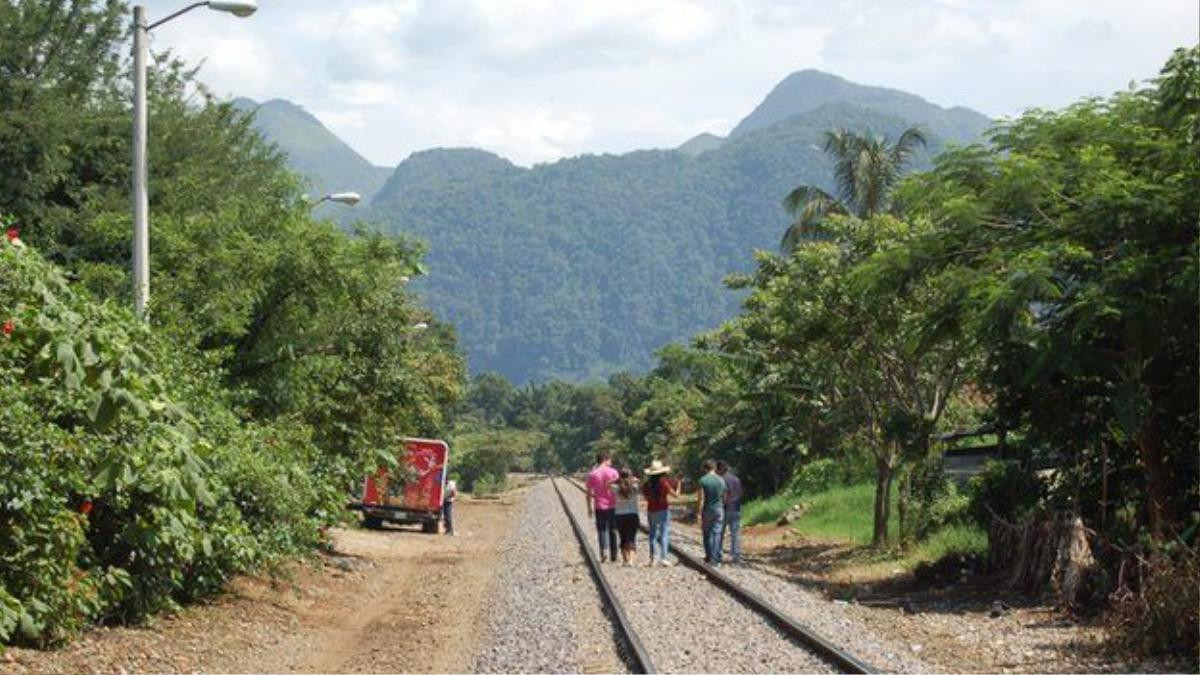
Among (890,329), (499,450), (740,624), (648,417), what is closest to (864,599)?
(740,624)

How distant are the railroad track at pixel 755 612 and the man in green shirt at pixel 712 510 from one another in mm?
582

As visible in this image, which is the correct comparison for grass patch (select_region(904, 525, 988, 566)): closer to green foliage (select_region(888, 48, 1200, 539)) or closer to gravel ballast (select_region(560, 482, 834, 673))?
green foliage (select_region(888, 48, 1200, 539))

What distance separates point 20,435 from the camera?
10.8 metres

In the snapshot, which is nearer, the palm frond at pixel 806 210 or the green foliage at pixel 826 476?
the green foliage at pixel 826 476

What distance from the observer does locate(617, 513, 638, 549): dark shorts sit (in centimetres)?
2445

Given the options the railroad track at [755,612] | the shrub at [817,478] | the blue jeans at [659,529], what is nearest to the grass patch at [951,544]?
the railroad track at [755,612]

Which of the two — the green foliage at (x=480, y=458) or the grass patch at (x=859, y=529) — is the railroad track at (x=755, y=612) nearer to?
the grass patch at (x=859, y=529)

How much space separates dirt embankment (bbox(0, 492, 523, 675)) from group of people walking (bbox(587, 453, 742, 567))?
245 cm

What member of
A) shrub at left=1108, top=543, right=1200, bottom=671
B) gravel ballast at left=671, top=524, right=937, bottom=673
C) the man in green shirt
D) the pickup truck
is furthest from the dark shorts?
the pickup truck

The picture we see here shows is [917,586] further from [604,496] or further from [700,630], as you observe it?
[700,630]

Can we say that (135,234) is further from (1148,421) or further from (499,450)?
(499,450)

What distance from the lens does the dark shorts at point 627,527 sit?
24.5 m

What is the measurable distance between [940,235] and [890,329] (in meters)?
7.29

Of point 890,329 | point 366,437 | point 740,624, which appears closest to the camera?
point 740,624
